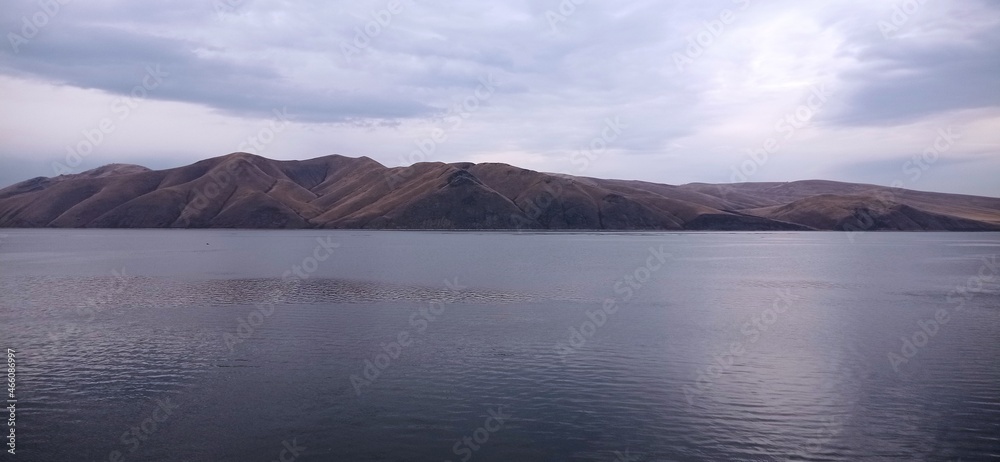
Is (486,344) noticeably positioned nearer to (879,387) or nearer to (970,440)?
(879,387)

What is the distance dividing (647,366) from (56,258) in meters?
115

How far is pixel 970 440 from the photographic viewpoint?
21188 mm

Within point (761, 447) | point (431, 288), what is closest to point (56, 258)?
point (431, 288)

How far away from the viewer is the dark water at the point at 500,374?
21.1 metres

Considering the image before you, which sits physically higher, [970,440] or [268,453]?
[970,440]

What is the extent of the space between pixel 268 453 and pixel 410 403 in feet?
20.4

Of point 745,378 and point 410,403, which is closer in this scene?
point 410,403

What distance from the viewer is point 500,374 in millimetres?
29422

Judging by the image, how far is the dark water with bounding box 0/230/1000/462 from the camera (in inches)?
830

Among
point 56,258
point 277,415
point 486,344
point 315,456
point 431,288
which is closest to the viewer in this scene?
point 315,456

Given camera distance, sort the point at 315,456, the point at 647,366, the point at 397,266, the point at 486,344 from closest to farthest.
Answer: the point at 315,456, the point at 647,366, the point at 486,344, the point at 397,266

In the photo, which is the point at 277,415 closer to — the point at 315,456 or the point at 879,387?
the point at 315,456

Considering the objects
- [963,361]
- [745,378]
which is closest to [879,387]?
[745,378]

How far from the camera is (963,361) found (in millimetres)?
32500
